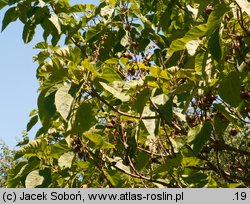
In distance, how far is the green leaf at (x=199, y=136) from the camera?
8.25 feet

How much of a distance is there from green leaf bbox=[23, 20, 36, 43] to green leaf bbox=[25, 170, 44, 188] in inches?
58.9

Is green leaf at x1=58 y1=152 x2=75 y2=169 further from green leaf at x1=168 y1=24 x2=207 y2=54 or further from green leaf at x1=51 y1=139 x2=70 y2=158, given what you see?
green leaf at x1=168 y1=24 x2=207 y2=54

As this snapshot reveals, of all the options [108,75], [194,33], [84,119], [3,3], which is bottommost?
[84,119]

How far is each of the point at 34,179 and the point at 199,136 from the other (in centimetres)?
111

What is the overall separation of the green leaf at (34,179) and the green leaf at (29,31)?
1.50 m

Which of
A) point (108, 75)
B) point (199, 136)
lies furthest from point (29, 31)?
point (199, 136)

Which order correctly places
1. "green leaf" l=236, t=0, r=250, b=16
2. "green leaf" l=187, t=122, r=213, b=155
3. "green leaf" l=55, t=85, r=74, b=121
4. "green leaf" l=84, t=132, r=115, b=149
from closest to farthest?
1. "green leaf" l=236, t=0, r=250, b=16
2. "green leaf" l=55, t=85, r=74, b=121
3. "green leaf" l=187, t=122, r=213, b=155
4. "green leaf" l=84, t=132, r=115, b=149

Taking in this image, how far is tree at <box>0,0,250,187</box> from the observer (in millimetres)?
2295

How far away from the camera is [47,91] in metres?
2.35

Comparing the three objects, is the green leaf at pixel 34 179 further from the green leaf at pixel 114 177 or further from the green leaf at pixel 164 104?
the green leaf at pixel 164 104

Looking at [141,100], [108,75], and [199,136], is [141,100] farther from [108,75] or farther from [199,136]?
[199,136]

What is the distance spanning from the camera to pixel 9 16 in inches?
147

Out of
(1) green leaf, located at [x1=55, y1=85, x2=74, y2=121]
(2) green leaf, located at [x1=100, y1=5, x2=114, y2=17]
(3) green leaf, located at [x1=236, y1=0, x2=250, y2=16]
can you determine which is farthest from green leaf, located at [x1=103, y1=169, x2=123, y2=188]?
(3) green leaf, located at [x1=236, y1=0, x2=250, y2=16]

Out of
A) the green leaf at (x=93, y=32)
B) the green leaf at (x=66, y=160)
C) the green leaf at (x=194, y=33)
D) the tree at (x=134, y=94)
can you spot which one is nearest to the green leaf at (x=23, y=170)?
the tree at (x=134, y=94)
